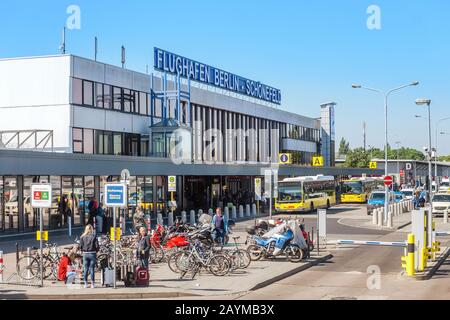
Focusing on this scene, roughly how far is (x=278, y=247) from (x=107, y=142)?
27581 millimetres

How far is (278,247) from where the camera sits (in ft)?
77.0

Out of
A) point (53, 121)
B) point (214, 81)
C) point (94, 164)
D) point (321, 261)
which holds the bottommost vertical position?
point (321, 261)

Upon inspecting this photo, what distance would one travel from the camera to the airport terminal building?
35.8m

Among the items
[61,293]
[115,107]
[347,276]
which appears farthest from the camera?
[115,107]

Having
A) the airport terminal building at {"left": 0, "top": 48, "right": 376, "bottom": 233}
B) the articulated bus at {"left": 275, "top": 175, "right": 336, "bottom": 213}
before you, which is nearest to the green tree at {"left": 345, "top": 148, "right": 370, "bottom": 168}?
the airport terminal building at {"left": 0, "top": 48, "right": 376, "bottom": 233}

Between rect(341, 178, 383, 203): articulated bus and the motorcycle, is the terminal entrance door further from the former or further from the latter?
rect(341, 178, 383, 203): articulated bus

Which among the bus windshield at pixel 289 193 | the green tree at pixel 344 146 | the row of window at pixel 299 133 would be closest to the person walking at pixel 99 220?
the bus windshield at pixel 289 193

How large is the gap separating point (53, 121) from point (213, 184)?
839 inches

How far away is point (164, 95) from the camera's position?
53594mm

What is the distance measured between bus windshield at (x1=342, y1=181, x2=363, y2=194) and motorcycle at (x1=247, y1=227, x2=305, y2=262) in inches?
2012

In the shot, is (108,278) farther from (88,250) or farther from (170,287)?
(170,287)

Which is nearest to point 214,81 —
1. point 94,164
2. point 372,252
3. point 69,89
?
point 69,89

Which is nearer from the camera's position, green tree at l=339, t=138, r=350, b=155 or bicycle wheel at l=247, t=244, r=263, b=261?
bicycle wheel at l=247, t=244, r=263, b=261
